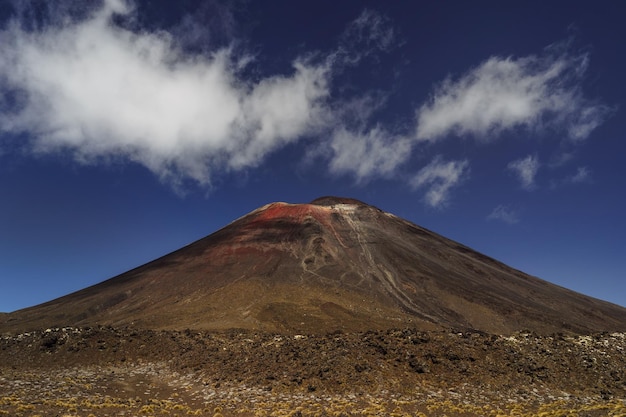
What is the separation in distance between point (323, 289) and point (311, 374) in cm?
3287

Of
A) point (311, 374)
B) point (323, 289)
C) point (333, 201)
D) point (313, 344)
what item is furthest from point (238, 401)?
point (333, 201)

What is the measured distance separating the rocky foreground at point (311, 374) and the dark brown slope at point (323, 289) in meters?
12.4

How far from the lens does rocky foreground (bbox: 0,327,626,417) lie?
65.0 feet

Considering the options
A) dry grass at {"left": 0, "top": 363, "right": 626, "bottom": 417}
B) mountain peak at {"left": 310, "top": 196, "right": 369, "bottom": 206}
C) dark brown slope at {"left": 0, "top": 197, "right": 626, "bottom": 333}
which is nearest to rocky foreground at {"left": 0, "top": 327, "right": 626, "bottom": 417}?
dry grass at {"left": 0, "top": 363, "right": 626, "bottom": 417}

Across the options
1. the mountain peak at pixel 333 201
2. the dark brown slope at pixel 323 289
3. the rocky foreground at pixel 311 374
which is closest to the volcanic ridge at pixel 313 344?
the rocky foreground at pixel 311 374

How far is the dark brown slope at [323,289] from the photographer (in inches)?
1940

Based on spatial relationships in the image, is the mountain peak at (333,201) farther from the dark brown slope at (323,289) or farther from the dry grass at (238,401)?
the dry grass at (238,401)

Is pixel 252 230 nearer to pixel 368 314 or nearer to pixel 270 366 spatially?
pixel 368 314

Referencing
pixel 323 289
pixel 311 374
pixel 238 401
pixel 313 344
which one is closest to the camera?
pixel 238 401

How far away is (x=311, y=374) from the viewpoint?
2489cm

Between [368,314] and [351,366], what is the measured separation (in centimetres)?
2515

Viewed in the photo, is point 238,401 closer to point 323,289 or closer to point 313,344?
point 313,344

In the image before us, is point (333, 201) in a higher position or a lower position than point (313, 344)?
higher

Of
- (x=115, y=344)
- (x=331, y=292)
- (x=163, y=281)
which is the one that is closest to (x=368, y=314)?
(x=331, y=292)
